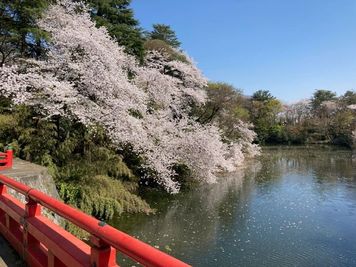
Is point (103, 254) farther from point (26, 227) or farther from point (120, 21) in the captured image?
point (120, 21)

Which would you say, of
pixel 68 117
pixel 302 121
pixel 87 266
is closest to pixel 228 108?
pixel 68 117

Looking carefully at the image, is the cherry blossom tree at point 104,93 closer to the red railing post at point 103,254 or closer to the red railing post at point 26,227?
the red railing post at point 26,227

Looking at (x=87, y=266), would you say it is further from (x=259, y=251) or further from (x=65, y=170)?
(x=65, y=170)

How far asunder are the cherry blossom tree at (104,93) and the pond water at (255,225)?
1.70m

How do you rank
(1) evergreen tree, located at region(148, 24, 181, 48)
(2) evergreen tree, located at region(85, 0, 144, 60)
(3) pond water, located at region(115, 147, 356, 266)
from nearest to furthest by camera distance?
(3) pond water, located at region(115, 147, 356, 266)
(2) evergreen tree, located at region(85, 0, 144, 60)
(1) evergreen tree, located at region(148, 24, 181, 48)

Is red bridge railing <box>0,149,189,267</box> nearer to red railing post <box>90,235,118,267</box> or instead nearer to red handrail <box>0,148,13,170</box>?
red railing post <box>90,235,118,267</box>

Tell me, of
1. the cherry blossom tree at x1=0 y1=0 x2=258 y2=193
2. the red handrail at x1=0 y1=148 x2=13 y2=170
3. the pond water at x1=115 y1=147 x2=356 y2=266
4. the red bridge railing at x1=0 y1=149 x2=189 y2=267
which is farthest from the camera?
the cherry blossom tree at x1=0 y1=0 x2=258 y2=193

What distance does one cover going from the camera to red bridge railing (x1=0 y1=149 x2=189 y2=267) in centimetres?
149

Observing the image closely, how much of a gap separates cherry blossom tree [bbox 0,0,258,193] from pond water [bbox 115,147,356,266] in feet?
5.57

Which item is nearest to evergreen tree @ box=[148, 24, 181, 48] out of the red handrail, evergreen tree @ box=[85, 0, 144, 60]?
evergreen tree @ box=[85, 0, 144, 60]

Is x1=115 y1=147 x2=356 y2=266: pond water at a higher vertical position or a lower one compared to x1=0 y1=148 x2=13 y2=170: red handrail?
lower

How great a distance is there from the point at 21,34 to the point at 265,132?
4130 cm

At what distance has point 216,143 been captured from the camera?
1684cm

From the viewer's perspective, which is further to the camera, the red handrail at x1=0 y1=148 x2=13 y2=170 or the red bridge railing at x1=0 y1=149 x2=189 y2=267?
the red handrail at x1=0 y1=148 x2=13 y2=170
